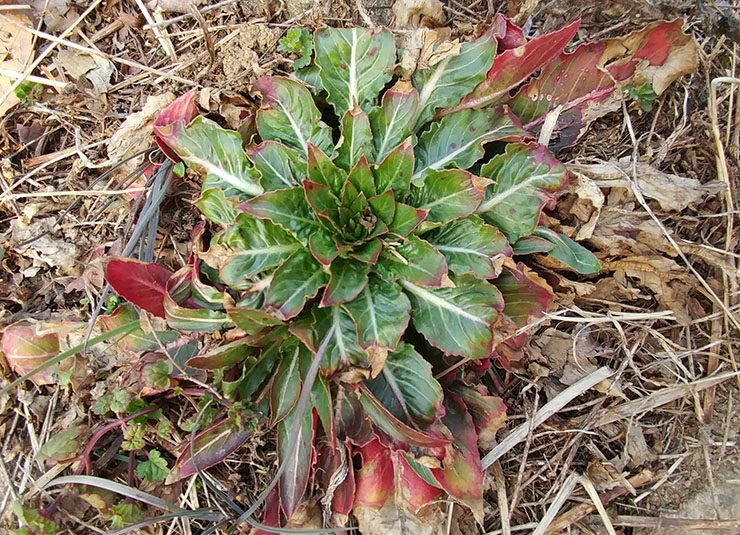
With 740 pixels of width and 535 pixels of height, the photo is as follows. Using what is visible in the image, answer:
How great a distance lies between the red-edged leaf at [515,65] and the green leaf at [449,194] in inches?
17.7

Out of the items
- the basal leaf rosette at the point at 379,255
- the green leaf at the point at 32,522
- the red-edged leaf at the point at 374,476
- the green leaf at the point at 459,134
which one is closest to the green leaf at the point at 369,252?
the basal leaf rosette at the point at 379,255

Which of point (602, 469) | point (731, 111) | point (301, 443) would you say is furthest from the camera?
point (731, 111)

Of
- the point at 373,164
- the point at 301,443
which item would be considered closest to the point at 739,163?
the point at 373,164

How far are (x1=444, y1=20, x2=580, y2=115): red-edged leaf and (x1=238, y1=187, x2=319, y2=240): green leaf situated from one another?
803 mm

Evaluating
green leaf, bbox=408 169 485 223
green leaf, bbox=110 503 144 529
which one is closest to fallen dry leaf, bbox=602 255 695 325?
green leaf, bbox=408 169 485 223

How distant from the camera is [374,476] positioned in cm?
225

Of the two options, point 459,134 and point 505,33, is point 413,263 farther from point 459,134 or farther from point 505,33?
point 505,33

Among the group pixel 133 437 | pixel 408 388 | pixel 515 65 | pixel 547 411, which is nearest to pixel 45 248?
pixel 133 437

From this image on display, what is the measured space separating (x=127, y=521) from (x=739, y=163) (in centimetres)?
317

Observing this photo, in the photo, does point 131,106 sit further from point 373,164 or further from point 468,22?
point 468,22

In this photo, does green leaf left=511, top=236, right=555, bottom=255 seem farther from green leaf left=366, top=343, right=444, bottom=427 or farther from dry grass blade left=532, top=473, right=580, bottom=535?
dry grass blade left=532, top=473, right=580, bottom=535

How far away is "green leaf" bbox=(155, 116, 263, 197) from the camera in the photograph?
2254mm

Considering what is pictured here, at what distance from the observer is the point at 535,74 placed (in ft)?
8.23

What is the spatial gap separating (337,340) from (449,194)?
0.73 m
